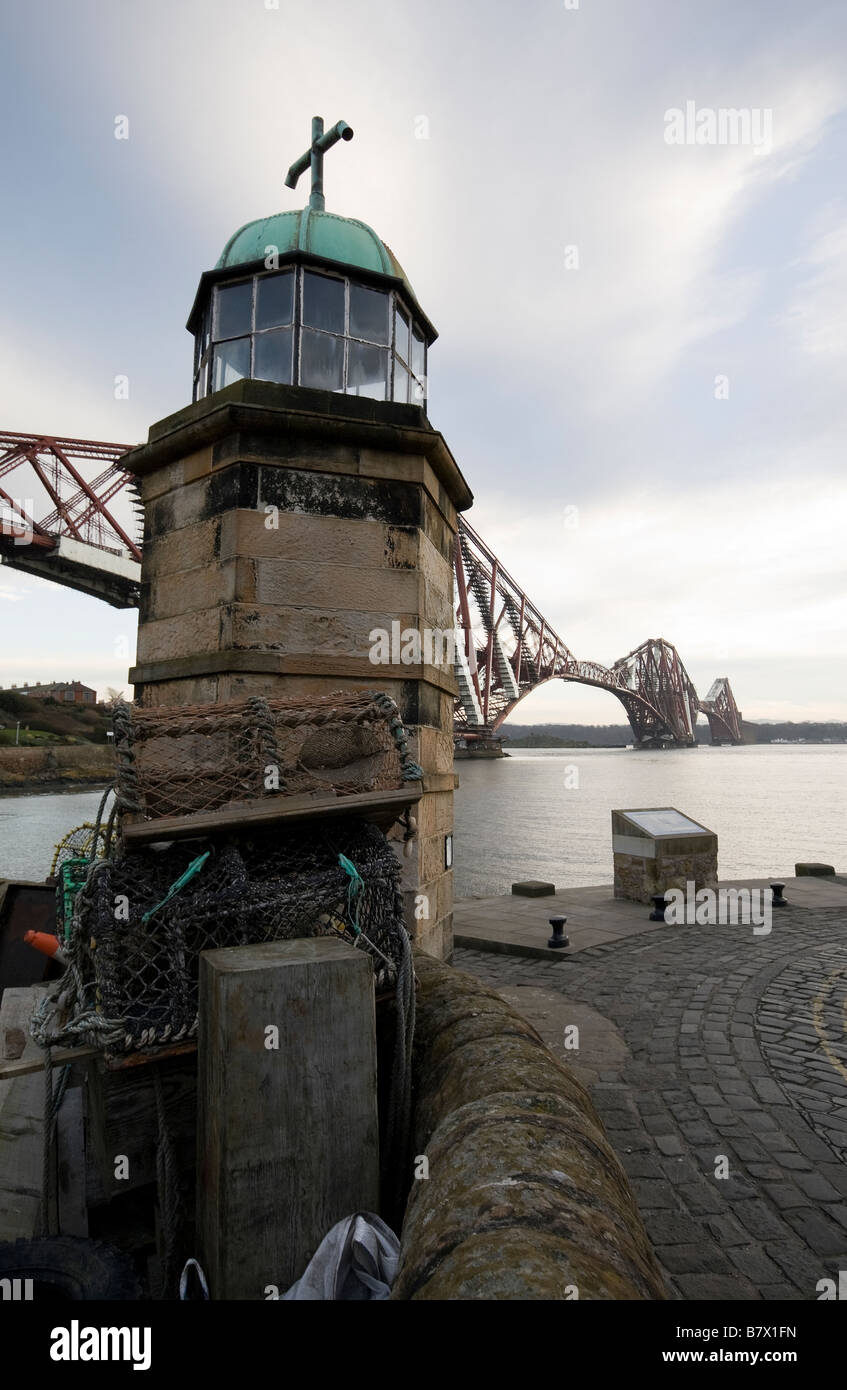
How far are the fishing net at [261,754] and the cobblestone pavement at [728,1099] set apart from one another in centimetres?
226

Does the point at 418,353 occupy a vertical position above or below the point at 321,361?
above

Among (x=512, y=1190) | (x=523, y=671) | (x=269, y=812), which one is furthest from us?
(x=523, y=671)

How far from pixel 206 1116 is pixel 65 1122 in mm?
1161

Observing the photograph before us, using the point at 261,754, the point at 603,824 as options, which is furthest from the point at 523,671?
the point at 261,754

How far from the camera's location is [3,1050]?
3105mm

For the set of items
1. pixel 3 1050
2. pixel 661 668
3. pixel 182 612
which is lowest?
pixel 3 1050

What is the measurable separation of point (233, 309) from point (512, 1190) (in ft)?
20.2

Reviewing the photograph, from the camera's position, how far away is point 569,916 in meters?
10.1

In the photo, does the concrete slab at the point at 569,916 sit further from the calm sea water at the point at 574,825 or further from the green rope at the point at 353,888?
the green rope at the point at 353,888

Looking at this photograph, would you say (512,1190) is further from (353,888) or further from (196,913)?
(196,913)
